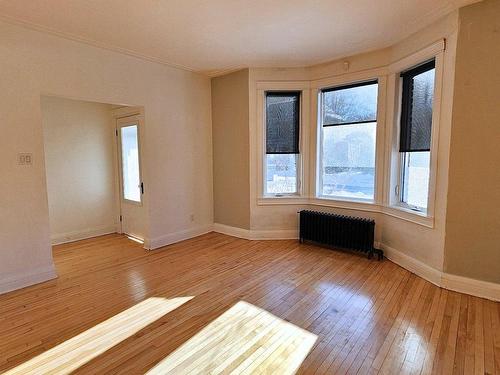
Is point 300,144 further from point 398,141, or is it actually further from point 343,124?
point 398,141

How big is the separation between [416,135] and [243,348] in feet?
10.3

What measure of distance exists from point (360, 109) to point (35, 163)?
4296 millimetres

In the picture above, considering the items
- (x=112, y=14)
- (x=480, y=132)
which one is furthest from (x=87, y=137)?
(x=480, y=132)

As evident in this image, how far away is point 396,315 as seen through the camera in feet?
8.48

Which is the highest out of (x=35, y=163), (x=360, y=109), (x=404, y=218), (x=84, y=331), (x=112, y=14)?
(x=112, y=14)

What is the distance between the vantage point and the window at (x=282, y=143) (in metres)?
4.73

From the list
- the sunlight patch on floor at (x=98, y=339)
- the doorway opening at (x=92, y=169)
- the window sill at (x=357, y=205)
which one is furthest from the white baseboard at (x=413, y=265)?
the doorway opening at (x=92, y=169)

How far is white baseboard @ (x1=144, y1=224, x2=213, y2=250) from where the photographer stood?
4.46 metres

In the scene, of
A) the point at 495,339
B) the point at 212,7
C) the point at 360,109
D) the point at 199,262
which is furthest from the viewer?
the point at 360,109

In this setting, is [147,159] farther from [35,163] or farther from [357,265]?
[357,265]

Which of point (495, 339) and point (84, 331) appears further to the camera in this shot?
point (84, 331)

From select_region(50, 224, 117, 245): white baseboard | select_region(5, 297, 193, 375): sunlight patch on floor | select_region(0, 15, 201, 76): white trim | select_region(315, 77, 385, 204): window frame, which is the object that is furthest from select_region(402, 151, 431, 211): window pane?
select_region(50, 224, 117, 245): white baseboard

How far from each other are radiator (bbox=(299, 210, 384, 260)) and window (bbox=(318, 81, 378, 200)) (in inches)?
17.3

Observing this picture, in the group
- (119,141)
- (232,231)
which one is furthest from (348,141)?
(119,141)
